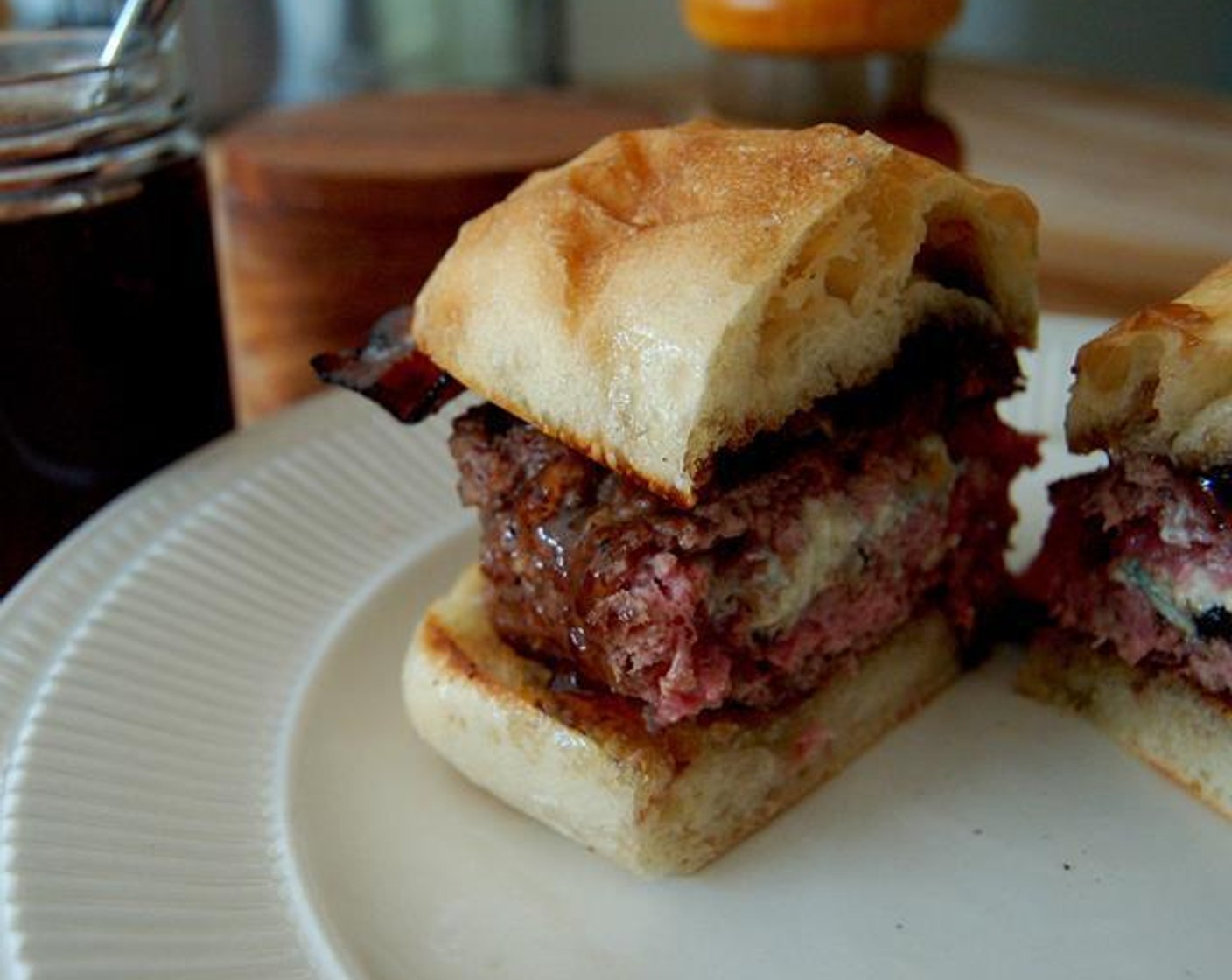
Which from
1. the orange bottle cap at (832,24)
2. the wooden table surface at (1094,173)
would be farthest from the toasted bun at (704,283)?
the orange bottle cap at (832,24)

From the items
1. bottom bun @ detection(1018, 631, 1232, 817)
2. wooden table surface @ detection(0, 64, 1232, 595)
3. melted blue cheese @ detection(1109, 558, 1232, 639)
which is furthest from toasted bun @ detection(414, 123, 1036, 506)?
wooden table surface @ detection(0, 64, 1232, 595)

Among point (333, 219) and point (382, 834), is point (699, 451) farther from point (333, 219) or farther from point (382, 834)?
point (333, 219)

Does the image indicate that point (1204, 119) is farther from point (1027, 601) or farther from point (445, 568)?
point (445, 568)

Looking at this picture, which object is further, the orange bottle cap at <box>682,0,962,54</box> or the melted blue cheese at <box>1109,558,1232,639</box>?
the orange bottle cap at <box>682,0,962,54</box>

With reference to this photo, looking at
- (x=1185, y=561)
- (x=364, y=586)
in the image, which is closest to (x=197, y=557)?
(x=364, y=586)

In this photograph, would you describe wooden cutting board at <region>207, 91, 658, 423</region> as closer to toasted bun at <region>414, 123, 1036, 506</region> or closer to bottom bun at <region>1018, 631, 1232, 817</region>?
toasted bun at <region>414, 123, 1036, 506</region>

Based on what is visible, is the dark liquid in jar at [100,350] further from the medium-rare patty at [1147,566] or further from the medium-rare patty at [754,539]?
the medium-rare patty at [1147,566]
